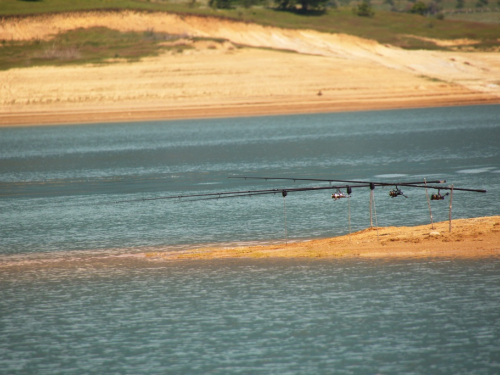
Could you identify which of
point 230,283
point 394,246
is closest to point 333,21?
point 394,246

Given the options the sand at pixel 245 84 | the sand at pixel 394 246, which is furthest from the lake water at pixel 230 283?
the sand at pixel 245 84

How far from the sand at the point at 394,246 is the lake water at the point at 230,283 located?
49 cm

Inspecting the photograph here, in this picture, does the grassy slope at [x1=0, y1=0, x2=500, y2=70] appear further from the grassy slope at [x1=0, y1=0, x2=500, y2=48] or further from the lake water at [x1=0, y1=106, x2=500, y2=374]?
the lake water at [x1=0, y1=106, x2=500, y2=374]

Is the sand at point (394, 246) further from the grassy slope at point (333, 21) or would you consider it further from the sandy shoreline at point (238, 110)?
the grassy slope at point (333, 21)

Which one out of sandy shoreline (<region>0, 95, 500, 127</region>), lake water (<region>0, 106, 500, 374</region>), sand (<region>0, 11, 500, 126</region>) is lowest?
lake water (<region>0, 106, 500, 374</region>)

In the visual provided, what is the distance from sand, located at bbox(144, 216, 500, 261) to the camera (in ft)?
45.3

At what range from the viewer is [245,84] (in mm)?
54625

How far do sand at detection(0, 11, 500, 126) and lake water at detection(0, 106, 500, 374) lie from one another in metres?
22.2

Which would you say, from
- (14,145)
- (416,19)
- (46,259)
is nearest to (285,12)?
(416,19)

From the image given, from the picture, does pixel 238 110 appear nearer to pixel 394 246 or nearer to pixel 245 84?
pixel 245 84

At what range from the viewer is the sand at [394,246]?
13812mm

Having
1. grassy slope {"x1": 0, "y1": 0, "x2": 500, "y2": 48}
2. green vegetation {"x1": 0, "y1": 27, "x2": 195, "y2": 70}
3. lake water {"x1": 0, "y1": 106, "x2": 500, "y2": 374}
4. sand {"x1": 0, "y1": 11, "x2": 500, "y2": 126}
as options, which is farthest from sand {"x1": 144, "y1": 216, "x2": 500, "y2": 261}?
grassy slope {"x1": 0, "y1": 0, "x2": 500, "y2": 48}

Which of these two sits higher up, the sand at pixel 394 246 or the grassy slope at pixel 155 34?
the grassy slope at pixel 155 34

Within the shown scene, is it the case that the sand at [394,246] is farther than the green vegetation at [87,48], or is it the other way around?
the green vegetation at [87,48]
